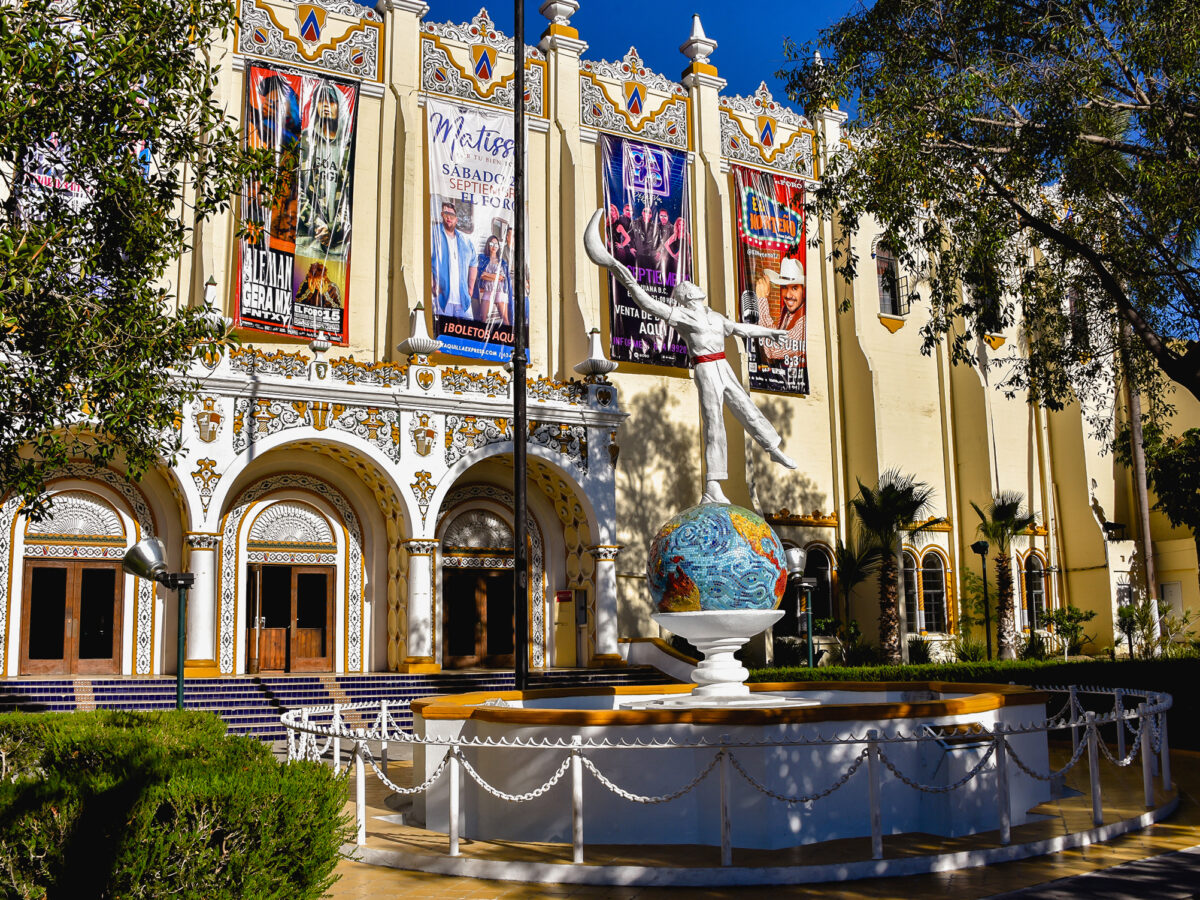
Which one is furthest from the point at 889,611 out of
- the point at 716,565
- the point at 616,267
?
the point at 716,565

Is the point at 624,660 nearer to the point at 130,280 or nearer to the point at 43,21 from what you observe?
the point at 130,280

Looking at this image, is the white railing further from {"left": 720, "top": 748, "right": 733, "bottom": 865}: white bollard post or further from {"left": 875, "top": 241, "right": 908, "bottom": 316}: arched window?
{"left": 875, "top": 241, "right": 908, "bottom": 316}: arched window

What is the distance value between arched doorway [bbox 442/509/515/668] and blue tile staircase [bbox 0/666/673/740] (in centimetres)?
258

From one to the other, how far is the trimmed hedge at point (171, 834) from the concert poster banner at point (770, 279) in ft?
79.6

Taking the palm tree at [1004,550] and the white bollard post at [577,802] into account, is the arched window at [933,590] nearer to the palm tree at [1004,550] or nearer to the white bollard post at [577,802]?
the palm tree at [1004,550]

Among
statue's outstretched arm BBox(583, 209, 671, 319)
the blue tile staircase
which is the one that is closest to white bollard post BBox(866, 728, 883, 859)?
statue's outstretched arm BBox(583, 209, 671, 319)

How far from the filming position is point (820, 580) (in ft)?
97.7

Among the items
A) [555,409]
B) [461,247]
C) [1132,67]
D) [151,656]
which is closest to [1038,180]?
[1132,67]

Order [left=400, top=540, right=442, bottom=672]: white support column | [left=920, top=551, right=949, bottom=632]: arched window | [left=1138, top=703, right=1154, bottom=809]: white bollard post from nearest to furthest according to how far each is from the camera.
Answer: [left=1138, top=703, right=1154, bottom=809]: white bollard post → [left=400, top=540, right=442, bottom=672]: white support column → [left=920, top=551, right=949, bottom=632]: arched window

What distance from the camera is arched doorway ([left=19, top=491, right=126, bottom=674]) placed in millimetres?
21500

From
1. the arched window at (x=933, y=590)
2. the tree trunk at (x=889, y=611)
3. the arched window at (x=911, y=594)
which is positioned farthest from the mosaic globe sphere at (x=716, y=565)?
the arched window at (x=933, y=590)

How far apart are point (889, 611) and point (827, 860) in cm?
1965

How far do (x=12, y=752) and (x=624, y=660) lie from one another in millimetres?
16286

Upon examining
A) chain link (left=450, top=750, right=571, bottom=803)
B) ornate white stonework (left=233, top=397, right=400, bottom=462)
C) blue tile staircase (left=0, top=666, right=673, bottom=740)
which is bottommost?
blue tile staircase (left=0, top=666, right=673, bottom=740)
